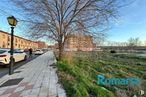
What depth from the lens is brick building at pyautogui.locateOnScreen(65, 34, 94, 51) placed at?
1446cm

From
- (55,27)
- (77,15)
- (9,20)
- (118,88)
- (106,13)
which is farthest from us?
(55,27)

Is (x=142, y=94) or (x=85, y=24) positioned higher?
(x=85, y=24)

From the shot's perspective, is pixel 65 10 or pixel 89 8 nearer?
pixel 89 8

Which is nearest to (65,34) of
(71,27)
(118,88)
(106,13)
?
(71,27)

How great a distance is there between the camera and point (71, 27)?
15.0 meters

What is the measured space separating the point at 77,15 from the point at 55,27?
7.74 feet

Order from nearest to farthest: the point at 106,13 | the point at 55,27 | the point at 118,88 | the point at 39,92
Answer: the point at 39,92 → the point at 118,88 → the point at 106,13 → the point at 55,27

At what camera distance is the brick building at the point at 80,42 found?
1446cm

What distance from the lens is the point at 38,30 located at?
15.2 metres

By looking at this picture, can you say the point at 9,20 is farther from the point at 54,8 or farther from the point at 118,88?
the point at 118,88

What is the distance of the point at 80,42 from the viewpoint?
14891mm

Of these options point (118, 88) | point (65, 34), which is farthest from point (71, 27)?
point (118, 88)

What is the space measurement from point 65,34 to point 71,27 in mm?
937

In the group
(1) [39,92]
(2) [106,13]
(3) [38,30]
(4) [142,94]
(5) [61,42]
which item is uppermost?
(2) [106,13]
